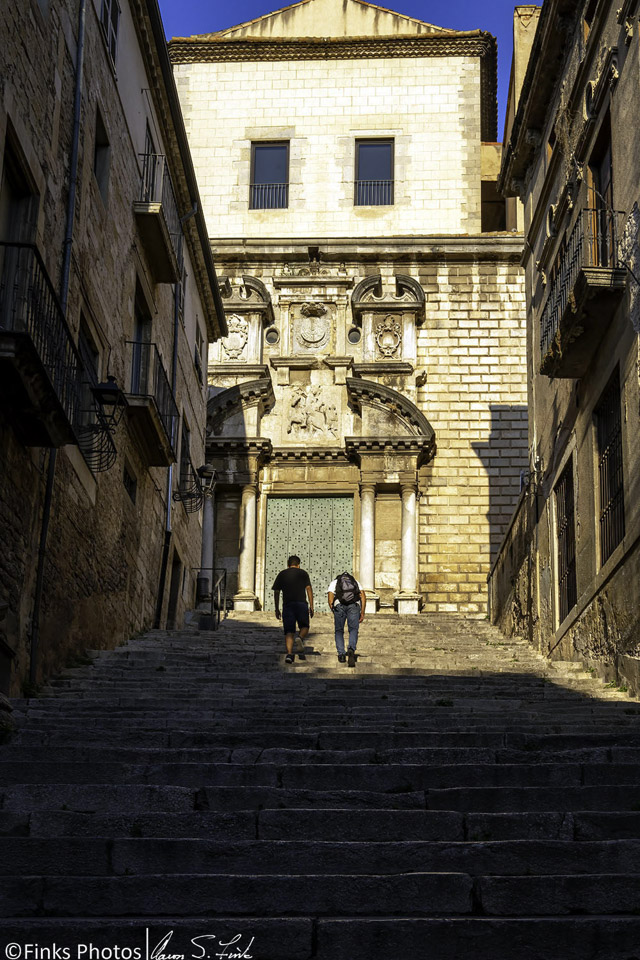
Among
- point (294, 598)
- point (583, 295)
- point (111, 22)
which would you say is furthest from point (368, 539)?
point (583, 295)

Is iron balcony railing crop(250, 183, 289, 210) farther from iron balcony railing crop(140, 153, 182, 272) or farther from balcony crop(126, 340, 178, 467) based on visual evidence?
balcony crop(126, 340, 178, 467)

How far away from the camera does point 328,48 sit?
30.8 meters

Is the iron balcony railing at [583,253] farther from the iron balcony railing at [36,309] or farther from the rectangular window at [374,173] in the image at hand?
the rectangular window at [374,173]

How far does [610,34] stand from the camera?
14578 mm

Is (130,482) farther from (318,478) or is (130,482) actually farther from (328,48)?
(328,48)

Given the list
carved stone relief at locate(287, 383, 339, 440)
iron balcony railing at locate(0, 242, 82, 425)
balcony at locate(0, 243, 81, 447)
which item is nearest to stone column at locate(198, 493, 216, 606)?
carved stone relief at locate(287, 383, 339, 440)

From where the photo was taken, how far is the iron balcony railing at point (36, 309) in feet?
35.2

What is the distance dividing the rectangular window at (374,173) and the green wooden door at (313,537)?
709cm

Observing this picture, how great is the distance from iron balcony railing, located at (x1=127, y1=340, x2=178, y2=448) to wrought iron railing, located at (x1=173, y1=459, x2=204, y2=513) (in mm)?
2392

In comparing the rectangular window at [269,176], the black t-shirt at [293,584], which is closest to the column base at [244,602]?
the rectangular window at [269,176]

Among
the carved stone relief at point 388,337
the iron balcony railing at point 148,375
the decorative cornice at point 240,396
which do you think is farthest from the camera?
the carved stone relief at point 388,337

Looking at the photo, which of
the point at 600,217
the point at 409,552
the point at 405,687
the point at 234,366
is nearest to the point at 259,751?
the point at 405,687

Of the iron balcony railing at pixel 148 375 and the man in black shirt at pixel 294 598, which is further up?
the iron balcony railing at pixel 148 375

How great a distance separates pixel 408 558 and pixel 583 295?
13.0 meters
